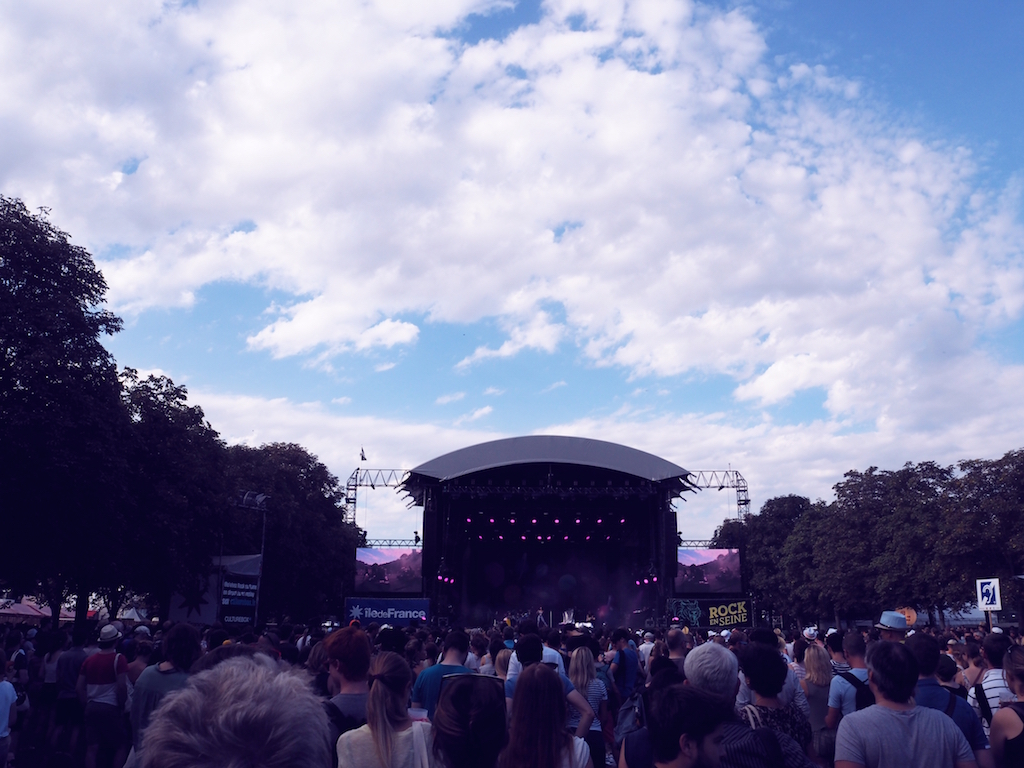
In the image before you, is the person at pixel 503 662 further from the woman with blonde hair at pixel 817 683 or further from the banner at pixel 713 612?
the banner at pixel 713 612

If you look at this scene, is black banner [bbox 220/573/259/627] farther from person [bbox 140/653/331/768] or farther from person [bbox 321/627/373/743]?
person [bbox 140/653/331/768]

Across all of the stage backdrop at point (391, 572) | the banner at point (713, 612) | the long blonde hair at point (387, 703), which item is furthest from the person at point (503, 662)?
the stage backdrop at point (391, 572)

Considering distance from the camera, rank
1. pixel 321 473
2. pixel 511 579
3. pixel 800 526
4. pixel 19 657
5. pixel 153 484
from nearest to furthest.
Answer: pixel 19 657 → pixel 153 484 → pixel 511 579 → pixel 321 473 → pixel 800 526

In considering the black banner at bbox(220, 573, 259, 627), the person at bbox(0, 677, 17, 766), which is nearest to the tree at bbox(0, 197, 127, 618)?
the black banner at bbox(220, 573, 259, 627)

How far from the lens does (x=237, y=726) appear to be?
60.4 inches

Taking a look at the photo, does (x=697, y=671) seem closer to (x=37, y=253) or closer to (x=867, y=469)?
(x=37, y=253)

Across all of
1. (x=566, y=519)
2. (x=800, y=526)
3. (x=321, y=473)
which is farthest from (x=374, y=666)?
(x=800, y=526)

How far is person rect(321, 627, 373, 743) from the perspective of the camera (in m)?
4.53

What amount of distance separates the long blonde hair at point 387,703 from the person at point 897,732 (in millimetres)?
2000

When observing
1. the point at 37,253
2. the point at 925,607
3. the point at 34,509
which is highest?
the point at 37,253

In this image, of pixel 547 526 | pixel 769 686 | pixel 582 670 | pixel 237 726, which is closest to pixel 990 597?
pixel 582 670

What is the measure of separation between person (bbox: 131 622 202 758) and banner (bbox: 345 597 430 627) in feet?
53.8

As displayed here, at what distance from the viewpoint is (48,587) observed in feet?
96.7

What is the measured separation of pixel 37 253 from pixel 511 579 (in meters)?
29.3
